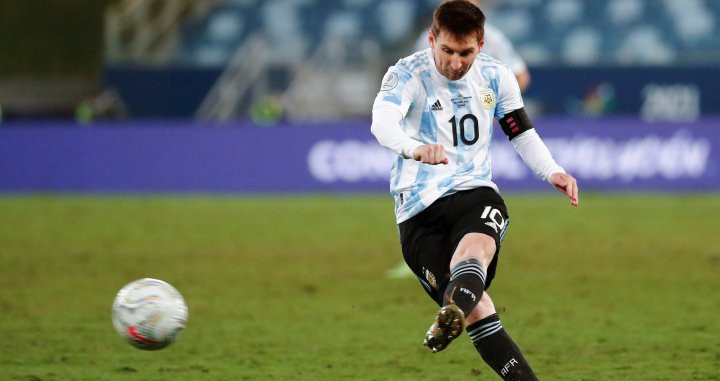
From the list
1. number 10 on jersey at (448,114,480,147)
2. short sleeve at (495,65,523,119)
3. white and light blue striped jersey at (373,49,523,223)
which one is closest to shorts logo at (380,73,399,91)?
white and light blue striped jersey at (373,49,523,223)

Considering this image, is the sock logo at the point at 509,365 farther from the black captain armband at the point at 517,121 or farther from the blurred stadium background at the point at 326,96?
the blurred stadium background at the point at 326,96

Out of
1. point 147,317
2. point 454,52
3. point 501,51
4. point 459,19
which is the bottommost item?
point 147,317

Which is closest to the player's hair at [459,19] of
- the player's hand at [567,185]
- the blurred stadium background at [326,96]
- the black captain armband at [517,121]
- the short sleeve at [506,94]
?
the short sleeve at [506,94]

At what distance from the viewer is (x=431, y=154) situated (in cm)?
537

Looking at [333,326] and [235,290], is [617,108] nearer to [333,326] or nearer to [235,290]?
[235,290]

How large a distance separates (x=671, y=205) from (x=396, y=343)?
452 inches

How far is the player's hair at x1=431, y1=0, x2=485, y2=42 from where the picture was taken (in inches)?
223

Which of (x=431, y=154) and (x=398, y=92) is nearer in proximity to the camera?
(x=431, y=154)

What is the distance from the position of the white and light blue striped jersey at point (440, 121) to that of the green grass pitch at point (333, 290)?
151cm

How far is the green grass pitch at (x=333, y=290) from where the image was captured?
7.49m

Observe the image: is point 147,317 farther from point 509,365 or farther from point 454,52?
point 454,52

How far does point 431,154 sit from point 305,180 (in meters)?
15.9

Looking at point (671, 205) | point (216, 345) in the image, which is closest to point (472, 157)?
A: point (216, 345)

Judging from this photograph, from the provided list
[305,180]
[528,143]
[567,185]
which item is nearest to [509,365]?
[567,185]
